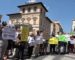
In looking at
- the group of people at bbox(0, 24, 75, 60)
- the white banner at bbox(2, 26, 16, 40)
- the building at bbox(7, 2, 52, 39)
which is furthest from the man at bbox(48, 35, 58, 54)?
the building at bbox(7, 2, 52, 39)

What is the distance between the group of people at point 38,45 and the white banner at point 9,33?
238mm

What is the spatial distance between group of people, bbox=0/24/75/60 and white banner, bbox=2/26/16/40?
0.24 m

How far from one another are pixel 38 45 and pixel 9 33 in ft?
13.5

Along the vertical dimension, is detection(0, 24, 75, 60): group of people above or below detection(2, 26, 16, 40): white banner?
below

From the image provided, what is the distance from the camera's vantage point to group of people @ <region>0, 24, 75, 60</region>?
1558cm

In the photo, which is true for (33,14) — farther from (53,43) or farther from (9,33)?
(9,33)

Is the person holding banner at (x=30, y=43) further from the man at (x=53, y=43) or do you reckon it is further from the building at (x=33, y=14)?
the building at (x=33, y=14)

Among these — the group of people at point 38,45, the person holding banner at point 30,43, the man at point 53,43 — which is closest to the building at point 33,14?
the group of people at point 38,45

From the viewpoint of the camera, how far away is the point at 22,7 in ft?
305

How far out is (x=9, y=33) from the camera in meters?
14.6

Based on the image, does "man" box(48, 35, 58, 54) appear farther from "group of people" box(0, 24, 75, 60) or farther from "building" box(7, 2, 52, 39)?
"building" box(7, 2, 52, 39)

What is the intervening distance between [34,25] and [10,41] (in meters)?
75.9

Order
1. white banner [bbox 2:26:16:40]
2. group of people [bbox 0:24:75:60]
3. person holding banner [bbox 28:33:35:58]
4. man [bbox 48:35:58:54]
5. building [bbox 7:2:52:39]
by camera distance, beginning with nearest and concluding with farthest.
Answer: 1. white banner [bbox 2:26:16:40]
2. group of people [bbox 0:24:75:60]
3. person holding banner [bbox 28:33:35:58]
4. man [bbox 48:35:58:54]
5. building [bbox 7:2:52:39]

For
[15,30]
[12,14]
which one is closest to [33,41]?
[15,30]
